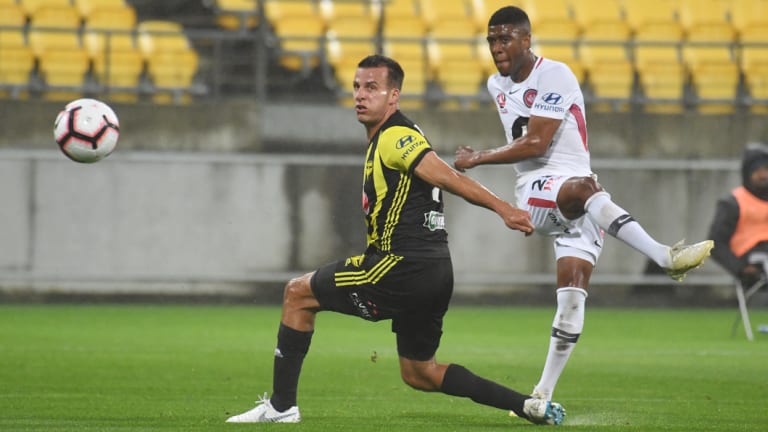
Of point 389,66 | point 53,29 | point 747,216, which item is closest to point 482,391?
point 389,66

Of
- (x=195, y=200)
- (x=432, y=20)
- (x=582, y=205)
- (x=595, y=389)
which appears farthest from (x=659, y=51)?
(x=582, y=205)

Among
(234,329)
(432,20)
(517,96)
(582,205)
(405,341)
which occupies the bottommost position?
(234,329)

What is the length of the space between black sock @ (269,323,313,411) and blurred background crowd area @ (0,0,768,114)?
412 inches

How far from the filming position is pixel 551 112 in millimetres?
7383

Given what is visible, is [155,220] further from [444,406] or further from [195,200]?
[444,406]

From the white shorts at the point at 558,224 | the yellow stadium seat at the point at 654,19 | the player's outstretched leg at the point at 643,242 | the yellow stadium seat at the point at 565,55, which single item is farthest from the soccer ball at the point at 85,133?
the yellow stadium seat at the point at 654,19

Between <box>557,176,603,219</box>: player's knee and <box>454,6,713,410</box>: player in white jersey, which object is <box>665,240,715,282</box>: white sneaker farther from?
<box>557,176,603,219</box>: player's knee

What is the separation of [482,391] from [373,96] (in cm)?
162

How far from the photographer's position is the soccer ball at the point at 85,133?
28.0 feet

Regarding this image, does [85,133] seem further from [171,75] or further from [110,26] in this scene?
[110,26]

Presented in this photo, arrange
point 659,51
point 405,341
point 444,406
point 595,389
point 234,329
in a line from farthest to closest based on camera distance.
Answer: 1. point 659,51
2. point 234,329
3. point 595,389
4. point 444,406
5. point 405,341

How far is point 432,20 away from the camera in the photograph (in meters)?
19.2

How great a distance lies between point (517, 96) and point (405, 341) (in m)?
1.83

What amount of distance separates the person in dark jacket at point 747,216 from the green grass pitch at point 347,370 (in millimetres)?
957
